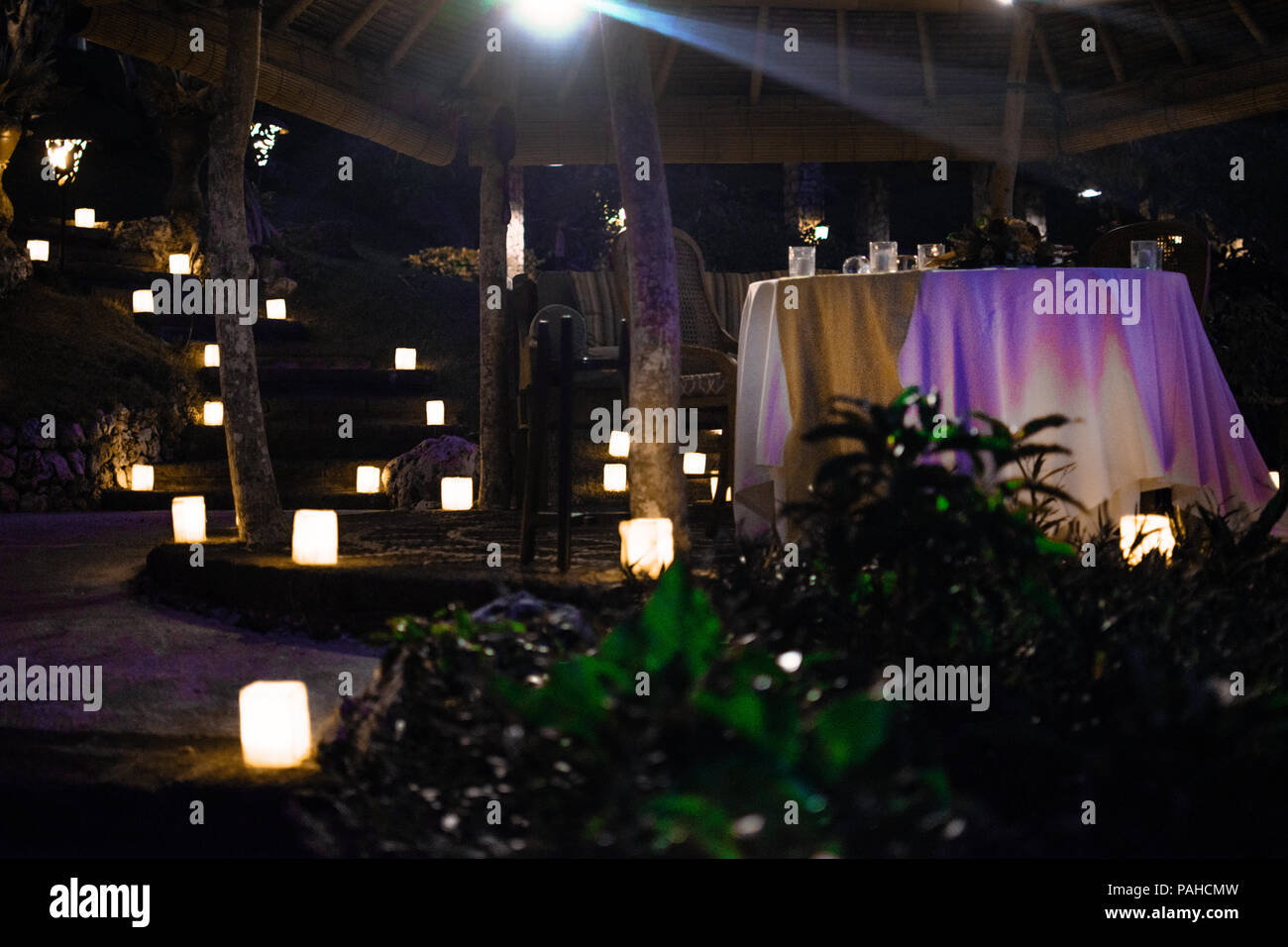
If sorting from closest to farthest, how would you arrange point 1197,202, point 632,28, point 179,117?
point 632,28 < point 179,117 < point 1197,202

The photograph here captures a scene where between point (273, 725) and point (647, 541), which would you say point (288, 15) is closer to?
point (647, 541)

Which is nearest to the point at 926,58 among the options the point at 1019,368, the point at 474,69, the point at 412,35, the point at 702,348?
the point at 474,69

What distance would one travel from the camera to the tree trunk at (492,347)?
6281 mm

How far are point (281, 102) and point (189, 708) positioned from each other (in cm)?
448

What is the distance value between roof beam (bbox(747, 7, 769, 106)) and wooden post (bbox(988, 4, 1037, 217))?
4.93 ft

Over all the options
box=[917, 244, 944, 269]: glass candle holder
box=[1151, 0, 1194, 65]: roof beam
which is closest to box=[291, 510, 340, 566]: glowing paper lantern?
box=[917, 244, 944, 269]: glass candle holder

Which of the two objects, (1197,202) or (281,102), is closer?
Result: (281,102)

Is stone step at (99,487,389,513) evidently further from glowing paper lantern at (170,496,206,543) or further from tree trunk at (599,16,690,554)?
tree trunk at (599,16,690,554)

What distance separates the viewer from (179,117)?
999cm

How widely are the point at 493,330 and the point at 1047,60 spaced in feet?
14.4

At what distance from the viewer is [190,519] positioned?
500 cm

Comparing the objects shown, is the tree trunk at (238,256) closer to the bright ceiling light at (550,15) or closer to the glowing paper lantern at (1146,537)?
the bright ceiling light at (550,15)
